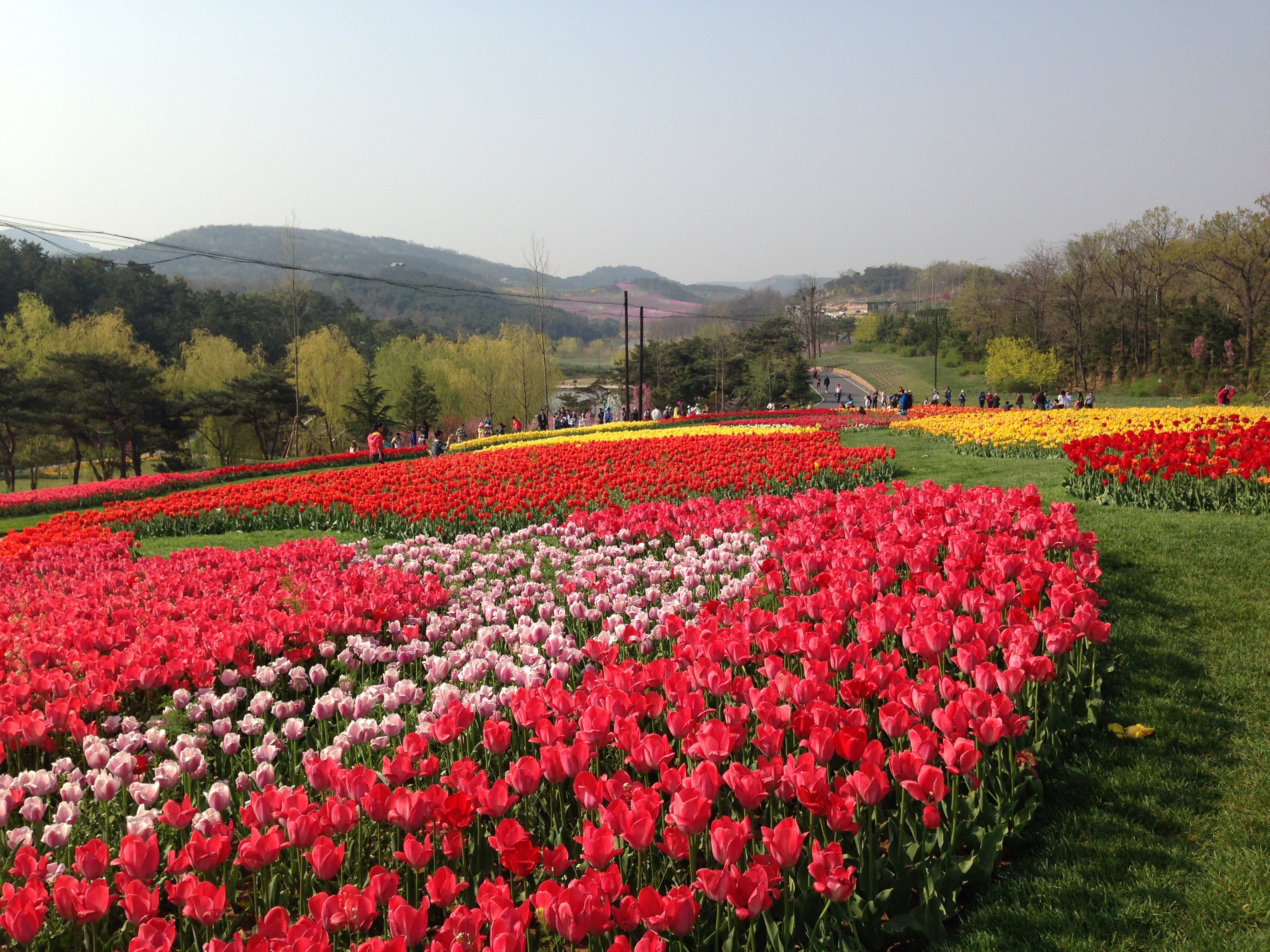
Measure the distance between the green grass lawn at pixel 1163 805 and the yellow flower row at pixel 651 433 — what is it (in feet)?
42.1

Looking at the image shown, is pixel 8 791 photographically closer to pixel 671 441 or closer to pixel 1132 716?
pixel 1132 716

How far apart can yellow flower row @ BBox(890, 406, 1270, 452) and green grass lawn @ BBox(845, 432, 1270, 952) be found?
28.1 ft

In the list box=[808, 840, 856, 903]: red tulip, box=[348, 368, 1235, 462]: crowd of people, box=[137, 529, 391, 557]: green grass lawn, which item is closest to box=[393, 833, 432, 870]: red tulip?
box=[808, 840, 856, 903]: red tulip

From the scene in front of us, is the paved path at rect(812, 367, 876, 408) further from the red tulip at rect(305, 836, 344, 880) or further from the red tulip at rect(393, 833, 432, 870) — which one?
the red tulip at rect(305, 836, 344, 880)

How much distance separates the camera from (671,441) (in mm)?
17500

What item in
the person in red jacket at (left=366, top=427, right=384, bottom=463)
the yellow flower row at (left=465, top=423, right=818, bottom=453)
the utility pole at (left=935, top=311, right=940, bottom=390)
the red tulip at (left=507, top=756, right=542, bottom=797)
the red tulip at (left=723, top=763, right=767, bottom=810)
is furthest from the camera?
the utility pole at (left=935, top=311, right=940, bottom=390)

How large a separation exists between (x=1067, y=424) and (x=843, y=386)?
7799 centimetres

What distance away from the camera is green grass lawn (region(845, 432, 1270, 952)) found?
2.82 meters

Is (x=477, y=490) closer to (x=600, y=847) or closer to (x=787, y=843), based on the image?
(x=600, y=847)

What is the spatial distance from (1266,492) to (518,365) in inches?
2117

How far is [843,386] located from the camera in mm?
92312

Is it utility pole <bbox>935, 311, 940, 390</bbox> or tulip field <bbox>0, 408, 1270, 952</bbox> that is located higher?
utility pole <bbox>935, 311, 940, 390</bbox>

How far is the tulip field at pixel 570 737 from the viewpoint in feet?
7.89

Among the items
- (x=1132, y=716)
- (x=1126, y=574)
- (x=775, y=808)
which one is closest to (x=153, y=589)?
(x=775, y=808)
